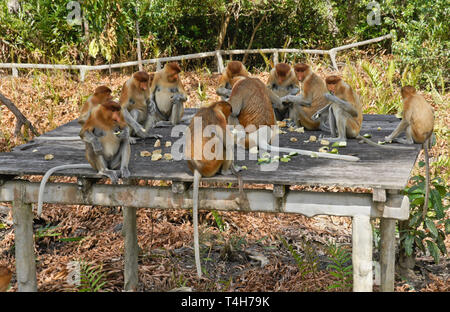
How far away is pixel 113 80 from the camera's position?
9.84 metres

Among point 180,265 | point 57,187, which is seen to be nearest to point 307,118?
point 180,265

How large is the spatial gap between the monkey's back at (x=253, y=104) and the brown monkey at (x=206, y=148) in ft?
2.81

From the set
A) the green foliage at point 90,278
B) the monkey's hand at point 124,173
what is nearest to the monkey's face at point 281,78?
the monkey's hand at point 124,173

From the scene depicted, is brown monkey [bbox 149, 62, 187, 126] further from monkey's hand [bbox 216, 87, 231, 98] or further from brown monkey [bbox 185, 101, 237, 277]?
brown monkey [bbox 185, 101, 237, 277]

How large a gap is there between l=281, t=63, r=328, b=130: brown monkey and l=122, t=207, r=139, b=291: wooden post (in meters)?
1.70

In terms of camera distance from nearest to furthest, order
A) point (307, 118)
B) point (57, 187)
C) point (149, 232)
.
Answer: point (57, 187)
point (307, 118)
point (149, 232)

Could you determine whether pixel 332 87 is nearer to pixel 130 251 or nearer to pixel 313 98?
pixel 313 98

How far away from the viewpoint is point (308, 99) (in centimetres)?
521

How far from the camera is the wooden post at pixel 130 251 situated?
Result: 512 cm

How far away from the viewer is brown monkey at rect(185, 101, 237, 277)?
12.1ft

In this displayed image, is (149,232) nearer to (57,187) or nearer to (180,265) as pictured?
(180,265)

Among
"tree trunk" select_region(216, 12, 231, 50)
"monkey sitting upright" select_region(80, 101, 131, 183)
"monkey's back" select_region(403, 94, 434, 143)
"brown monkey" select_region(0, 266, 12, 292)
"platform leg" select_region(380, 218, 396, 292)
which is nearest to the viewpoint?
"brown monkey" select_region(0, 266, 12, 292)

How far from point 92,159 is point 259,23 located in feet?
25.5

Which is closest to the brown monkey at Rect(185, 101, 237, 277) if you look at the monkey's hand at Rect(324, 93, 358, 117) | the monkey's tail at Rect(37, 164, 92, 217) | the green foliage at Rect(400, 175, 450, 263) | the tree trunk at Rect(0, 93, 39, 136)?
the monkey's tail at Rect(37, 164, 92, 217)
